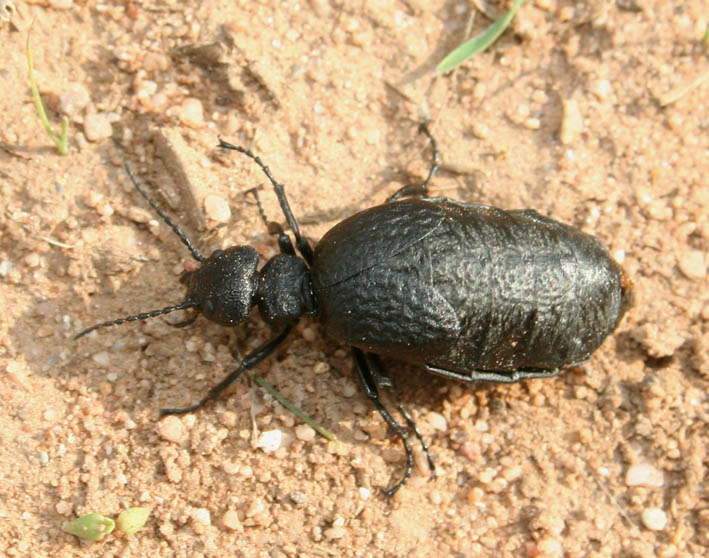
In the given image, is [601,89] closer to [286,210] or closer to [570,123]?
[570,123]

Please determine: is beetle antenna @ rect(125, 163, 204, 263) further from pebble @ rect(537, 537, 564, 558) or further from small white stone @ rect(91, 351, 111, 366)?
pebble @ rect(537, 537, 564, 558)

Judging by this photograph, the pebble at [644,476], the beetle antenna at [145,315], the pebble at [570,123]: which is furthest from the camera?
the pebble at [570,123]

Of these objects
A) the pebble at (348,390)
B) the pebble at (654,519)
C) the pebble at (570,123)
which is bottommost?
the pebble at (348,390)

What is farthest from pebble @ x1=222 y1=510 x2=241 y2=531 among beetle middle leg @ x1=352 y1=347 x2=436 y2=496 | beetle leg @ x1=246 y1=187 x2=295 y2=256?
beetle leg @ x1=246 y1=187 x2=295 y2=256

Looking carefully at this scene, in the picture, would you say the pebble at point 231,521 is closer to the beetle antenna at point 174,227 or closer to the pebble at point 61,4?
the beetle antenna at point 174,227

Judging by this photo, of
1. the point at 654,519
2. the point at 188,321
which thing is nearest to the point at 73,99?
the point at 188,321

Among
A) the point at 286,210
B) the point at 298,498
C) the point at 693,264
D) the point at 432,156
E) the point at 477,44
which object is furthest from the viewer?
the point at 477,44

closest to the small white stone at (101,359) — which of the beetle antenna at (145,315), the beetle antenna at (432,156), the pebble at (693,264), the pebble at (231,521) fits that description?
the beetle antenna at (145,315)
